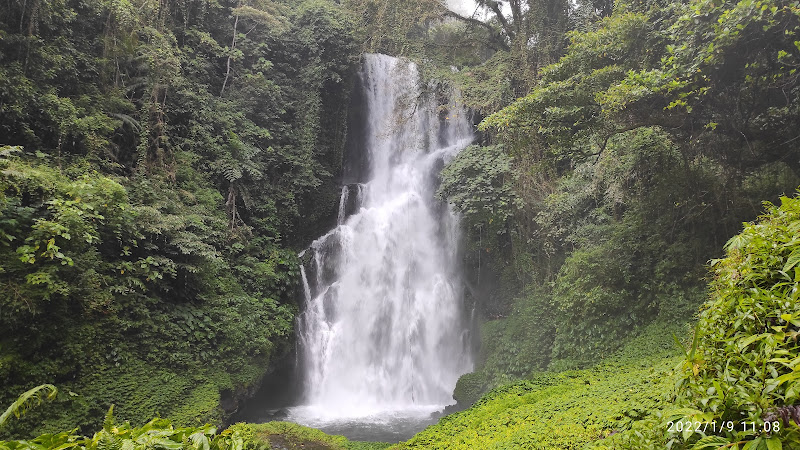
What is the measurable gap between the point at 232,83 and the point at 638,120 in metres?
11.7

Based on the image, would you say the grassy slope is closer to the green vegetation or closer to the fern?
the green vegetation

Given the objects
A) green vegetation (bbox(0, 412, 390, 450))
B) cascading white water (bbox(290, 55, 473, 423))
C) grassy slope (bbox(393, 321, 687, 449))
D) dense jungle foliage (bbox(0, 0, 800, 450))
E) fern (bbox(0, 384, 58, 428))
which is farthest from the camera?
cascading white water (bbox(290, 55, 473, 423))

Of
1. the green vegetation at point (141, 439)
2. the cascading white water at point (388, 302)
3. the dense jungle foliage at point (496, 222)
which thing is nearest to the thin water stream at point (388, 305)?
the cascading white water at point (388, 302)

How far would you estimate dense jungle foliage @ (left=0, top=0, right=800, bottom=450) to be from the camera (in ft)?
10.2

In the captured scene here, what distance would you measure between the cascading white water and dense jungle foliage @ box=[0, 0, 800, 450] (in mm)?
1062

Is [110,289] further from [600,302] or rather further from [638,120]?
[638,120]

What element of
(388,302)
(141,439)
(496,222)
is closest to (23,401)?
(141,439)

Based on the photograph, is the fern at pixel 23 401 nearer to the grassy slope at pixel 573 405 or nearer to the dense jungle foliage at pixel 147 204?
the grassy slope at pixel 573 405

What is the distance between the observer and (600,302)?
334 inches

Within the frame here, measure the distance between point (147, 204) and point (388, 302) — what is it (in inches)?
280

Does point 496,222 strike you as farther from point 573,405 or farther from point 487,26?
point 573,405

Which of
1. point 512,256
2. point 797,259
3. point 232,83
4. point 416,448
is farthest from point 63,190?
point 512,256

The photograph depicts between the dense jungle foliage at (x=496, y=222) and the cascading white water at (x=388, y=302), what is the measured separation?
1.06m

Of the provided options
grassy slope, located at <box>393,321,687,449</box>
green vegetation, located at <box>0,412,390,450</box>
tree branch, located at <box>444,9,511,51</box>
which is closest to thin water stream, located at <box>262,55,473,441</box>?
tree branch, located at <box>444,9,511,51</box>
